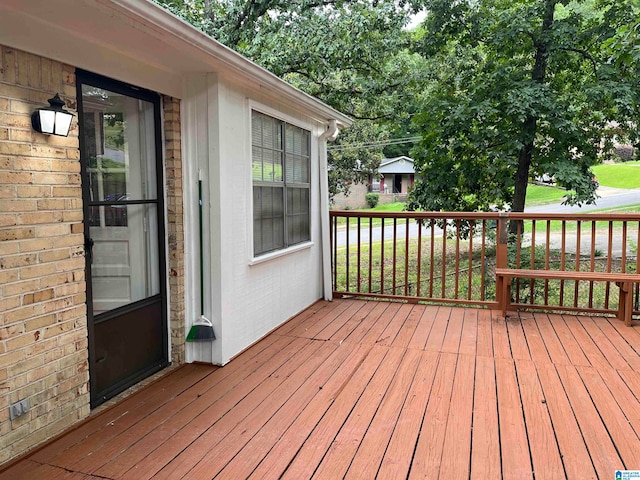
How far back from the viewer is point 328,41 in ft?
23.0

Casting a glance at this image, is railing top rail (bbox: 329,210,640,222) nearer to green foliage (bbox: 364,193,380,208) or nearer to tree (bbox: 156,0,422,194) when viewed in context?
tree (bbox: 156,0,422,194)

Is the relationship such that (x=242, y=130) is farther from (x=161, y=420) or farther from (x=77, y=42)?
(x=161, y=420)

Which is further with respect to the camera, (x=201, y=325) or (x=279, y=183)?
(x=279, y=183)

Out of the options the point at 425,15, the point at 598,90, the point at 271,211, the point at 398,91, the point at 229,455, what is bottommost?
the point at 229,455

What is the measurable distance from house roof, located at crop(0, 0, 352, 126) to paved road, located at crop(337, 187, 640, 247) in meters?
9.36

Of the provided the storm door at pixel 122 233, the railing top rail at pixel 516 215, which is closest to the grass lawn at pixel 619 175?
the railing top rail at pixel 516 215

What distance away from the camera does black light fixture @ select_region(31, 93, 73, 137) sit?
210 cm

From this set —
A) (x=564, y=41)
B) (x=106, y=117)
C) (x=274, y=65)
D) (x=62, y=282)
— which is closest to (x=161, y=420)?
(x=62, y=282)

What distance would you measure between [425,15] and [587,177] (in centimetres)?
363

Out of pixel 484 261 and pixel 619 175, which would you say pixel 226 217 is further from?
pixel 619 175

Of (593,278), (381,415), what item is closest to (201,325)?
(381,415)

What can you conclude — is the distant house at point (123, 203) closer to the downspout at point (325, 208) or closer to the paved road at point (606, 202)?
the downspout at point (325, 208)

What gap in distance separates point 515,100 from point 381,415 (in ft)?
17.1

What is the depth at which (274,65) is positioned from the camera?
7230 mm
